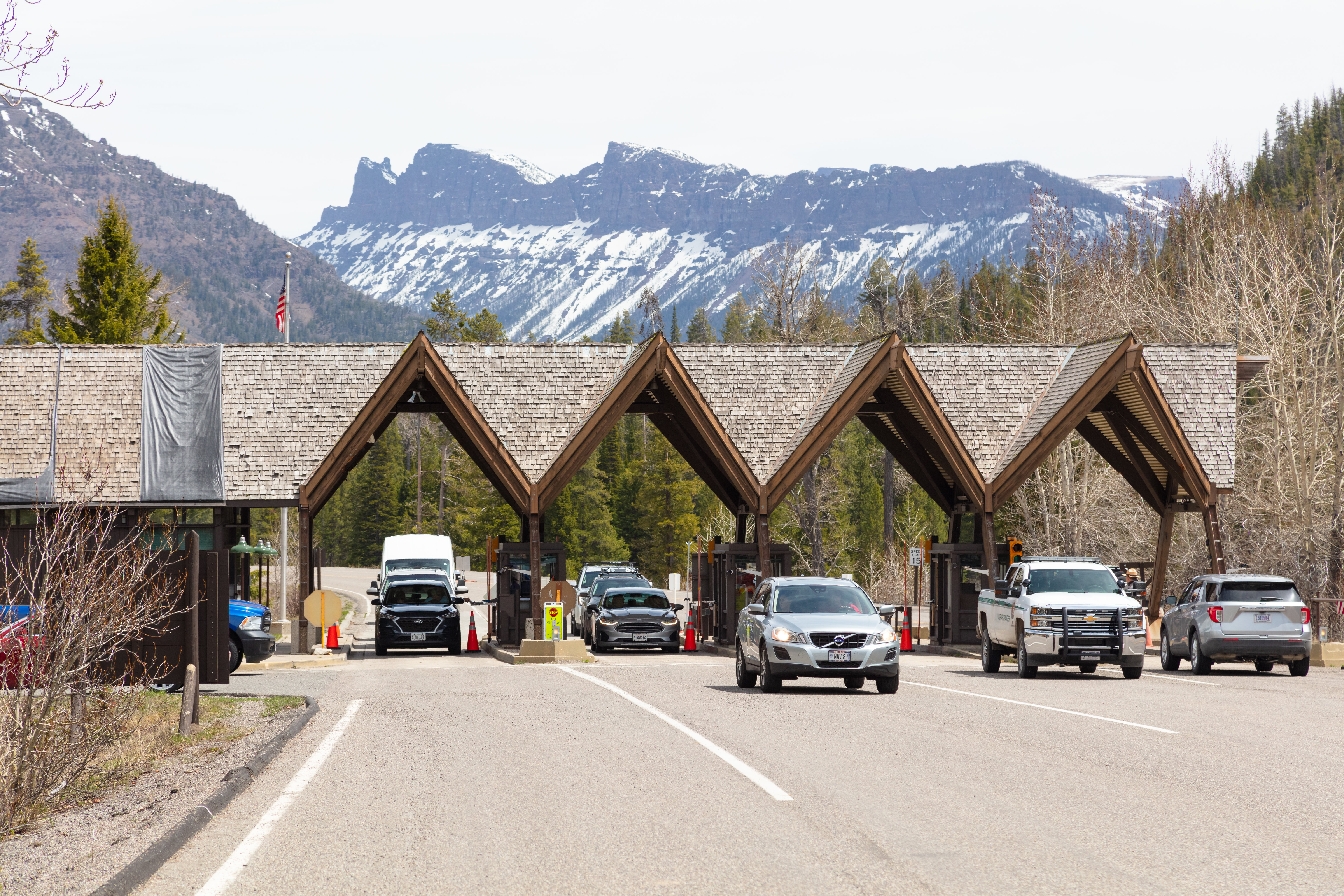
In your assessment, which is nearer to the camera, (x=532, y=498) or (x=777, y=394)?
(x=532, y=498)

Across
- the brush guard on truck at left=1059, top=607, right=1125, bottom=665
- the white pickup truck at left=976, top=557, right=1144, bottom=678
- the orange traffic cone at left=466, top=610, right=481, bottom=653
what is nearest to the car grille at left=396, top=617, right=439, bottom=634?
the orange traffic cone at left=466, top=610, right=481, bottom=653

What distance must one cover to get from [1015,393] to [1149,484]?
5340 millimetres

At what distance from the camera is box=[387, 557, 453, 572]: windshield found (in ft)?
160

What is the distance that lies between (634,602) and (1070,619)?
14189mm

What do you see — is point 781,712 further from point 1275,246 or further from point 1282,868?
point 1275,246

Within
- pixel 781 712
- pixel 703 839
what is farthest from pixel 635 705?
pixel 703 839

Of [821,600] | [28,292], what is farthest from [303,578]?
[28,292]

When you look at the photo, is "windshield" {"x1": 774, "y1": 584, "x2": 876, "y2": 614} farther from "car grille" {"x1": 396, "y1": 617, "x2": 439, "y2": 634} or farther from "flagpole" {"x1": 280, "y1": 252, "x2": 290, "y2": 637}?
"flagpole" {"x1": 280, "y1": 252, "x2": 290, "y2": 637}

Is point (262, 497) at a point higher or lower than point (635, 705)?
higher

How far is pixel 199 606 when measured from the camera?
15.6 m

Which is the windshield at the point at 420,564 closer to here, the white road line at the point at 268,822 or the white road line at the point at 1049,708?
the white road line at the point at 1049,708

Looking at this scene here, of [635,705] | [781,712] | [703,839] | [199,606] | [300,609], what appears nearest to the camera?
[703,839]

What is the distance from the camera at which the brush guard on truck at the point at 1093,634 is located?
76.2 feet

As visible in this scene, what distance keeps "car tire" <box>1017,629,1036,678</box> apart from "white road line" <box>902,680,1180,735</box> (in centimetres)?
210
